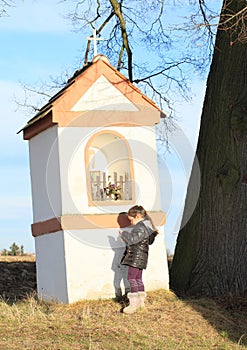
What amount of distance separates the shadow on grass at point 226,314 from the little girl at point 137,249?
830mm

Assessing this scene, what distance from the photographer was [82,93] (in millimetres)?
10148

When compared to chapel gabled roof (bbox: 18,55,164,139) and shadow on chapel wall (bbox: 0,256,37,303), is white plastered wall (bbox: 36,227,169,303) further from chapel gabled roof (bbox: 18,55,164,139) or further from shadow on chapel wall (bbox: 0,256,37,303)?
shadow on chapel wall (bbox: 0,256,37,303)

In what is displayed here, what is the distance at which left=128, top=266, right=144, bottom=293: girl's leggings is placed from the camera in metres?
9.45

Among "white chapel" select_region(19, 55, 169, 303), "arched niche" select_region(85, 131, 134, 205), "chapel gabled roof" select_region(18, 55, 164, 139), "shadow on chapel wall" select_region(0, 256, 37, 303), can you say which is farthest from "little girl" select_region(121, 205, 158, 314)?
"shadow on chapel wall" select_region(0, 256, 37, 303)

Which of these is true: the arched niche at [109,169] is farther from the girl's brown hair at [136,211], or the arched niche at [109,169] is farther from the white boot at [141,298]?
the white boot at [141,298]

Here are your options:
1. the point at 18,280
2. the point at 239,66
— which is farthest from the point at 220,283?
the point at 18,280

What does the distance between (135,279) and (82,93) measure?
269 centimetres

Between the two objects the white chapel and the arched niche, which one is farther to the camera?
the arched niche

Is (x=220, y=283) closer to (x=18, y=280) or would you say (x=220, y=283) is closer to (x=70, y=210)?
(x=70, y=210)

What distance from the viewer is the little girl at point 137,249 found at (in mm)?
9469

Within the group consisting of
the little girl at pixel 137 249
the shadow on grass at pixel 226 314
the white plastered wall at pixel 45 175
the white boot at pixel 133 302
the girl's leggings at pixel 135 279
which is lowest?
the shadow on grass at pixel 226 314

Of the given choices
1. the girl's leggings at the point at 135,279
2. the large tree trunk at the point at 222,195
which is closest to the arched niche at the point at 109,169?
the girl's leggings at the point at 135,279

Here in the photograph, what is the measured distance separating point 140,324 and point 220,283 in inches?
80.6

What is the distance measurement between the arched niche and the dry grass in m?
1.49
